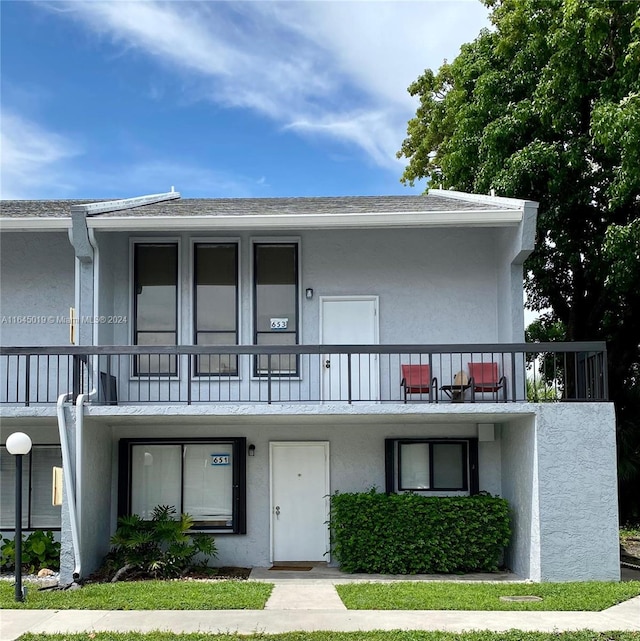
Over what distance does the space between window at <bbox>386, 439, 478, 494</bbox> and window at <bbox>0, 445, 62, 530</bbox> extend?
18.9 feet

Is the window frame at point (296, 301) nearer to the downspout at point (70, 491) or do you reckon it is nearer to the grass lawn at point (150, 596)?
the downspout at point (70, 491)

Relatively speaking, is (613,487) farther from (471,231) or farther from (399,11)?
(399,11)

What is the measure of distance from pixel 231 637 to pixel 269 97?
13427 mm

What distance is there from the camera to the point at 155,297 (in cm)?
1469

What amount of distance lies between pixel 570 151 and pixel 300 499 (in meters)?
9.65

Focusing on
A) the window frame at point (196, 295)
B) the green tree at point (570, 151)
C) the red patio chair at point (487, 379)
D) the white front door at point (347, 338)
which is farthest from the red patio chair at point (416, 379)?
the green tree at point (570, 151)

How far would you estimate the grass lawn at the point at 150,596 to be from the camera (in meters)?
10.3

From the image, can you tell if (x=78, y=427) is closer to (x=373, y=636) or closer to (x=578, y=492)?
(x=373, y=636)

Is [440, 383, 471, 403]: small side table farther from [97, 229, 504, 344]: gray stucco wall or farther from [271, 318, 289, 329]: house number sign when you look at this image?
[271, 318, 289, 329]: house number sign

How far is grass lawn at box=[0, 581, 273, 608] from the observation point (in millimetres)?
10289

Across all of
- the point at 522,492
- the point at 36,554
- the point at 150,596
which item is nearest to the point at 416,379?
the point at 522,492

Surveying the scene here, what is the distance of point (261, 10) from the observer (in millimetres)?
15508

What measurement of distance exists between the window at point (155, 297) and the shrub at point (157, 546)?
2.57 metres

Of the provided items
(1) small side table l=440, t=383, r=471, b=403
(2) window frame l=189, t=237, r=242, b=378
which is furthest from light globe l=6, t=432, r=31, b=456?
(1) small side table l=440, t=383, r=471, b=403
